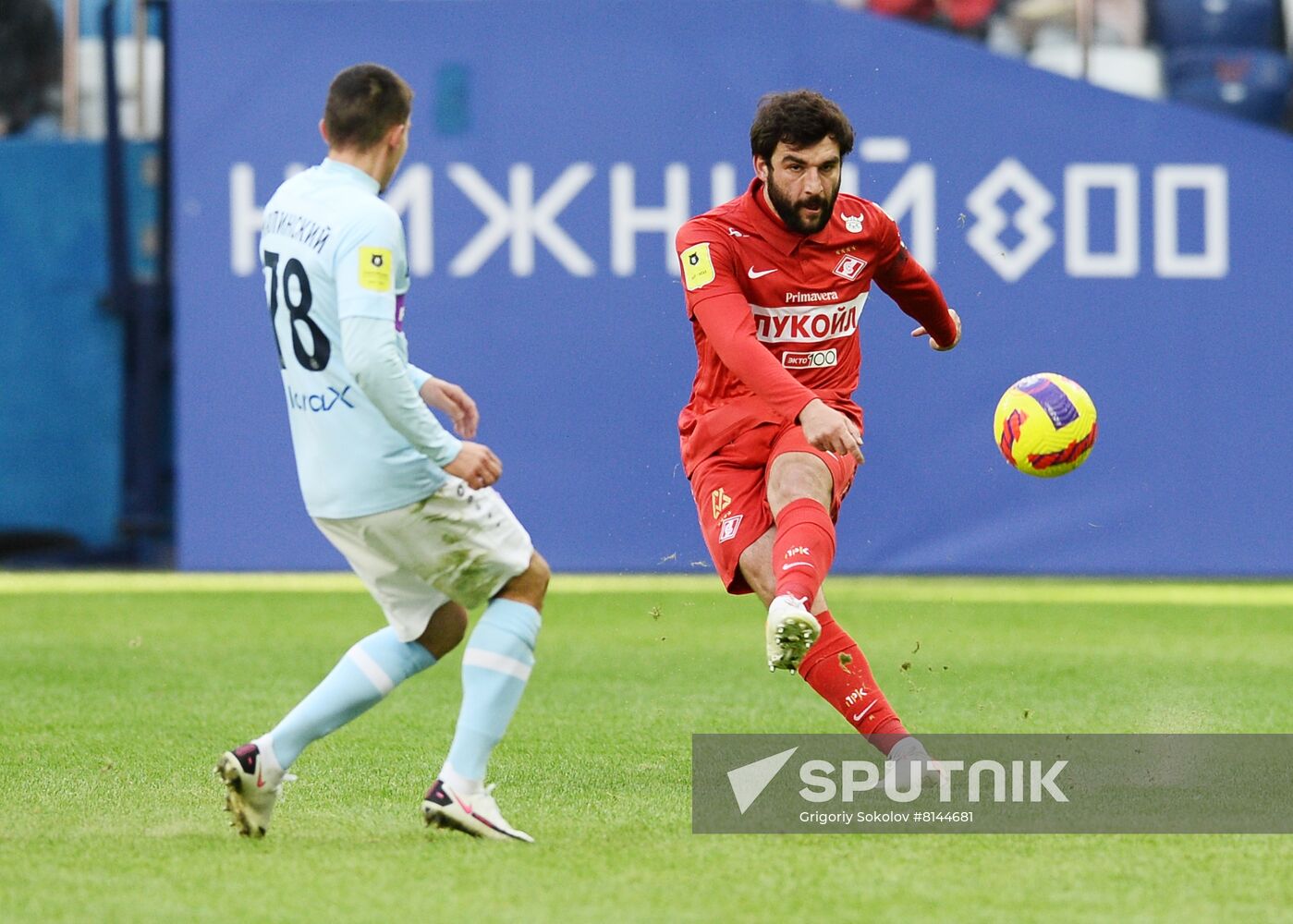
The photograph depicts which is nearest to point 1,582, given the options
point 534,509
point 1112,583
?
point 534,509

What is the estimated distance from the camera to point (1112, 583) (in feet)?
37.1

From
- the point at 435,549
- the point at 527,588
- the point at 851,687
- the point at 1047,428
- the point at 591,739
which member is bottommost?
the point at 591,739

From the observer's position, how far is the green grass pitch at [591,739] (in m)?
4.32

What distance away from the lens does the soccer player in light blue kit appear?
4.79m

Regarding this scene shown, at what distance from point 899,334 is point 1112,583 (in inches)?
74.0

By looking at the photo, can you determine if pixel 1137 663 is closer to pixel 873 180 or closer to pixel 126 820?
pixel 873 180

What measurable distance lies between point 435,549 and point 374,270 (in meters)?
0.70

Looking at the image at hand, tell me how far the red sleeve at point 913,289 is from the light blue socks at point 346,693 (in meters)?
2.01

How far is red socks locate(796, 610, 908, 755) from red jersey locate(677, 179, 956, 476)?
0.54 meters

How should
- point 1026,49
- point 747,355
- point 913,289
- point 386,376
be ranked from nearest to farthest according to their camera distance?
point 386,376
point 747,355
point 913,289
point 1026,49

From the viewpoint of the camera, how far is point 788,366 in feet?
19.5

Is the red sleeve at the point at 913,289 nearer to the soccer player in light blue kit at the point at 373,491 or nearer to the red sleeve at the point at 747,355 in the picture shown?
the red sleeve at the point at 747,355

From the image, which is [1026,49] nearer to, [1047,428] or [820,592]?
[1047,428]

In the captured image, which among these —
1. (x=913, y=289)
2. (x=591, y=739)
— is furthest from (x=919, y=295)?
(x=591, y=739)
